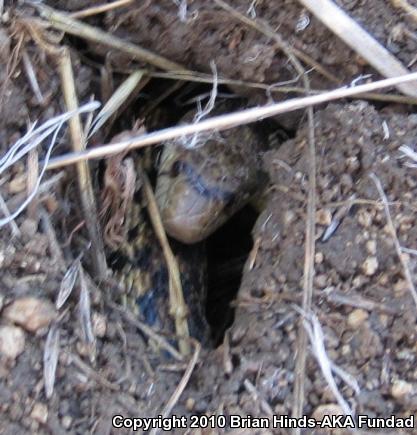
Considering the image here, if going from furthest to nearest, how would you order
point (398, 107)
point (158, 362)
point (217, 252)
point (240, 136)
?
point (217, 252) < point (240, 136) < point (398, 107) < point (158, 362)

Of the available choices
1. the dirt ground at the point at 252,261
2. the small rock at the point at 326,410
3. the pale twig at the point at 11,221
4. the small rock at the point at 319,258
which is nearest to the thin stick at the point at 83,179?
the dirt ground at the point at 252,261

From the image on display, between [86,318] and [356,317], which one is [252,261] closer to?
[356,317]

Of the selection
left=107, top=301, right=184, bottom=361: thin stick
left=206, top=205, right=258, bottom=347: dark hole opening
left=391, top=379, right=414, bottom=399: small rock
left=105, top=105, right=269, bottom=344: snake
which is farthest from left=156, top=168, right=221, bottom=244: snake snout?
left=391, top=379, right=414, bottom=399: small rock

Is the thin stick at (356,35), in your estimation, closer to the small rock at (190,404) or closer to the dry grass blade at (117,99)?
the dry grass blade at (117,99)

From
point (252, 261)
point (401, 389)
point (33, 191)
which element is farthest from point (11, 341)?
point (401, 389)

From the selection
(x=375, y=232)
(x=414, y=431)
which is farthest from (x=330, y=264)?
(x=414, y=431)

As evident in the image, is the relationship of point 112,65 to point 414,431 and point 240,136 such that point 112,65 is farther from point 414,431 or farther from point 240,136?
point 414,431

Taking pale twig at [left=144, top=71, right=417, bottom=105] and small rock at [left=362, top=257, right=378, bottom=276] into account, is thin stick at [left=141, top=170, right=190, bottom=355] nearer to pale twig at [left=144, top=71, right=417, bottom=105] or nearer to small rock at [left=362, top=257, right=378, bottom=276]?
pale twig at [left=144, top=71, right=417, bottom=105]
